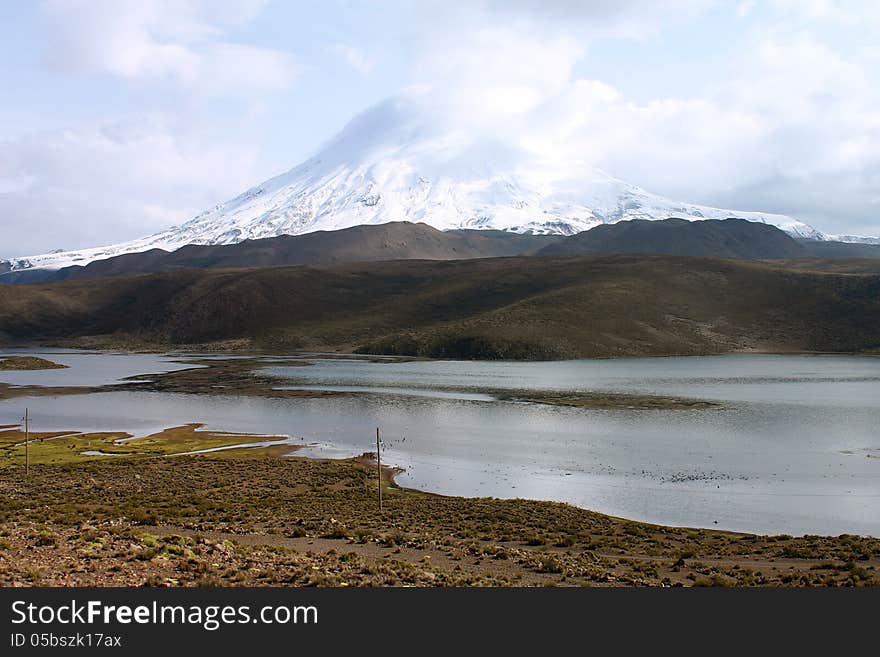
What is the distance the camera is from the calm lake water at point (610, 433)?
3412 cm

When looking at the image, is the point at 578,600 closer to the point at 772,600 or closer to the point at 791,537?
the point at 772,600

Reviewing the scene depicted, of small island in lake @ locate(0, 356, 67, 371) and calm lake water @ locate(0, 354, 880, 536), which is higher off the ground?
small island in lake @ locate(0, 356, 67, 371)

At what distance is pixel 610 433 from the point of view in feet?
180

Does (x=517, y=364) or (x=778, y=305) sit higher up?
(x=778, y=305)

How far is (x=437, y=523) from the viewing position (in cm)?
2791

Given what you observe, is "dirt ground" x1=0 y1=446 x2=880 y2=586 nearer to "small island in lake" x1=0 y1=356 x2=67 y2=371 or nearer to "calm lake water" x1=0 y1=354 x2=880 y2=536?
"calm lake water" x1=0 y1=354 x2=880 y2=536

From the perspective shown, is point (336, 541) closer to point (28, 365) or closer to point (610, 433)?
point (610, 433)

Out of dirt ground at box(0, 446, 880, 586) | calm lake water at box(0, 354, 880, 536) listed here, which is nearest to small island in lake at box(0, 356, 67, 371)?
calm lake water at box(0, 354, 880, 536)

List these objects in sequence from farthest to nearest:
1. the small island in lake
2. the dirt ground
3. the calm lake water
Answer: the small island in lake → the calm lake water → the dirt ground

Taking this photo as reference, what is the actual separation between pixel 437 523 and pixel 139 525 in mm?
10257

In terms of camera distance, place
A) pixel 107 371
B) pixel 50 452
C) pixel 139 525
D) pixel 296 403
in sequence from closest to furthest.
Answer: pixel 139 525 < pixel 50 452 < pixel 296 403 < pixel 107 371

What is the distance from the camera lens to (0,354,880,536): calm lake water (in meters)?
34.1

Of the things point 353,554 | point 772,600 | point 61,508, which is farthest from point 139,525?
point 772,600

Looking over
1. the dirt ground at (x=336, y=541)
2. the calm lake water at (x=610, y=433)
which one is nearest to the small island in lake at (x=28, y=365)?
the calm lake water at (x=610, y=433)
